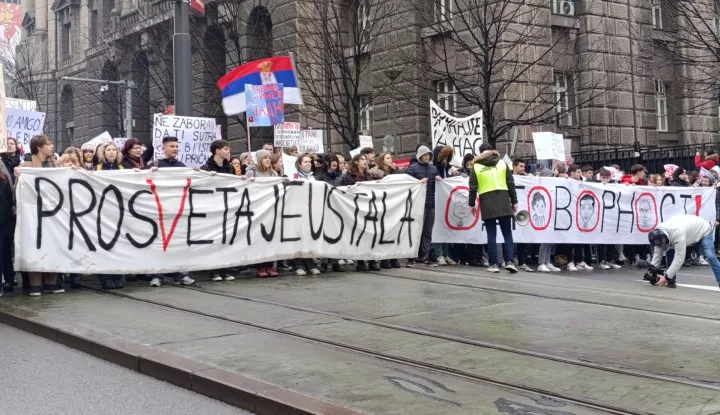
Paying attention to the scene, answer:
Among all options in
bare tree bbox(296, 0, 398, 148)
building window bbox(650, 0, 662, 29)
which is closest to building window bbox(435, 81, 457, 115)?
bare tree bbox(296, 0, 398, 148)

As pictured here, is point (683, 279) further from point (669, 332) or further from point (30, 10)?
point (30, 10)

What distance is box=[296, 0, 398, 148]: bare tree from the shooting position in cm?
2650

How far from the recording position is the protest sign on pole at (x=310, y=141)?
21281mm

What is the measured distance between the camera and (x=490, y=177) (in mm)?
12953

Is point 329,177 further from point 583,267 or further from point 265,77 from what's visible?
point 583,267

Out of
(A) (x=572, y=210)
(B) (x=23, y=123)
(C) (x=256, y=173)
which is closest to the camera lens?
(C) (x=256, y=173)

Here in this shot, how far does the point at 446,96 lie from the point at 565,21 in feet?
14.3

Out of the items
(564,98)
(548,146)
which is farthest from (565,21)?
(548,146)

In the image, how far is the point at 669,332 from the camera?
8.06m

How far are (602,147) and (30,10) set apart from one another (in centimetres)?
4213

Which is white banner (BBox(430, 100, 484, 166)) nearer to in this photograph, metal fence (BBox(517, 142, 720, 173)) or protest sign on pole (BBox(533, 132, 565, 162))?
protest sign on pole (BBox(533, 132, 565, 162))

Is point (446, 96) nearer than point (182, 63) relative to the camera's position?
No

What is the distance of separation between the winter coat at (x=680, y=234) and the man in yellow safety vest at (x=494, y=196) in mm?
2186

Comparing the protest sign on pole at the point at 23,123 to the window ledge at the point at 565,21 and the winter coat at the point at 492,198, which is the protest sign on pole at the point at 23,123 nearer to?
the winter coat at the point at 492,198
